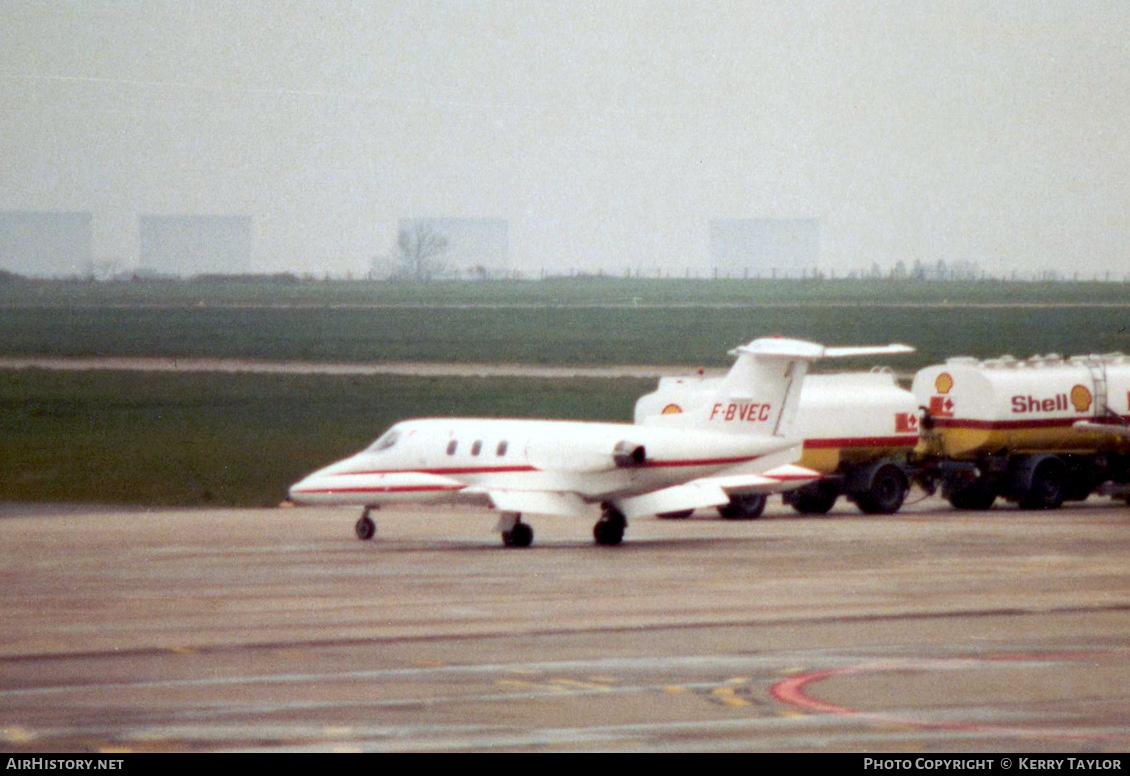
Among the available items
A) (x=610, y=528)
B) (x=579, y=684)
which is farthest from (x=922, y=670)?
(x=610, y=528)

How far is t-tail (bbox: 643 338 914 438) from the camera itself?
33469 millimetres

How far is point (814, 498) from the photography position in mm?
43688

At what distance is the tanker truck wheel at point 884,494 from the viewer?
140 feet

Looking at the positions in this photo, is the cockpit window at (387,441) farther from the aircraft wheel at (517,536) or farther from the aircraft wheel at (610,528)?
the aircraft wheel at (610,528)

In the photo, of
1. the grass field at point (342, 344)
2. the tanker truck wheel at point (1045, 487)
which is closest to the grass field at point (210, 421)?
the grass field at point (342, 344)

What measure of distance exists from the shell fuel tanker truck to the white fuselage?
276 inches

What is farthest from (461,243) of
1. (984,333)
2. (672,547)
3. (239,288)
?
(672,547)

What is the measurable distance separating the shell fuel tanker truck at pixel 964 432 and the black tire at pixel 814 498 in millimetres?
25

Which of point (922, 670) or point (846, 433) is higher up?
point (846, 433)

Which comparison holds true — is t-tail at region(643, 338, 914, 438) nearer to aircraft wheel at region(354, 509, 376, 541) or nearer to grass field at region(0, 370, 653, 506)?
aircraft wheel at region(354, 509, 376, 541)

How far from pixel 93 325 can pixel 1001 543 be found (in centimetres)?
8195

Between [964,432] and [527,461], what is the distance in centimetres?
1472

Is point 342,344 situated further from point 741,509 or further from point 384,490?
point 384,490
